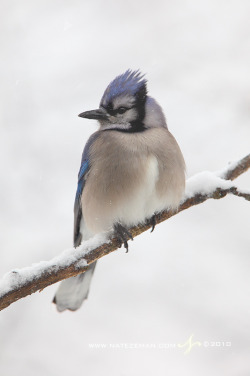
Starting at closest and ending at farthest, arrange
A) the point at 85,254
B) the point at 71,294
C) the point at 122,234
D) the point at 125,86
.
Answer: the point at 85,254, the point at 122,234, the point at 125,86, the point at 71,294

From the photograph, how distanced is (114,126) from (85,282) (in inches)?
43.5

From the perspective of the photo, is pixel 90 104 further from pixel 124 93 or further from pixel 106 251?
pixel 106 251

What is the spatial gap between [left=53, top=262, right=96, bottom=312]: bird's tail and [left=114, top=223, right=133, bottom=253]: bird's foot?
2.07ft

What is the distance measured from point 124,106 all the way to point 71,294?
4.32 ft

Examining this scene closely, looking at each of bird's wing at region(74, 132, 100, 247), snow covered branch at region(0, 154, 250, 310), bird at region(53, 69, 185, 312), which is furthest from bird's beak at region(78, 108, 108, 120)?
snow covered branch at region(0, 154, 250, 310)

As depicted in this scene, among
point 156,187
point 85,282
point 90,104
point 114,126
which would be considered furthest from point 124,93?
point 90,104

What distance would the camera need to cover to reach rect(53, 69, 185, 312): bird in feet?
9.77

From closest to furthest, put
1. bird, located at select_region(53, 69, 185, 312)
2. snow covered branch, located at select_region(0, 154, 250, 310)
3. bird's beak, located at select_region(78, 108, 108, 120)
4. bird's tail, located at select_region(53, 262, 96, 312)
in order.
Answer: snow covered branch, located at select_region(0, 154, 250, 310)
bird, located at select_region(53, 69, 185, 312)
bird's beak, located at select_region(78, 108, 108, 120)
bird's tail, located at select_region(53, 262, 96, 312)

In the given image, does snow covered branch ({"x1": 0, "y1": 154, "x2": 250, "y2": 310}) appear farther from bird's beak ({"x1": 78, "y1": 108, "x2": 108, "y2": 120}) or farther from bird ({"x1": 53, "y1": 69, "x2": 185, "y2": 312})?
bird's beak ({"x1": 78, "y1": 108, "x2": 108, "y2": 120})

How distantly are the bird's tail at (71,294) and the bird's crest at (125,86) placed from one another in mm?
1233

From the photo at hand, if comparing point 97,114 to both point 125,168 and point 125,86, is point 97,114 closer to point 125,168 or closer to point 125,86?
point 125,86

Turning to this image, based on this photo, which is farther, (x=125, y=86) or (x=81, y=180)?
(x=81, y=180)

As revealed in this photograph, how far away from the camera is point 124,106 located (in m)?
3.23

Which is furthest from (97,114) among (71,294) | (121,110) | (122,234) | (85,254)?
(71,294)
